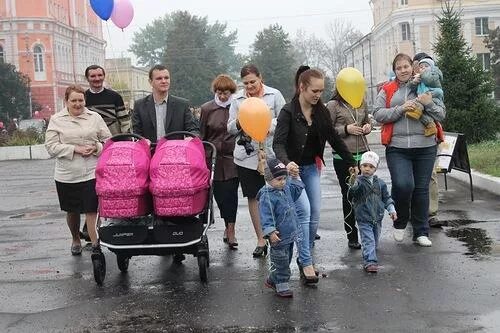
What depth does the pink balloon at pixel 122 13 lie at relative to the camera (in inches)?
410

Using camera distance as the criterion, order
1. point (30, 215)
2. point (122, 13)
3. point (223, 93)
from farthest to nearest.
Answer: point (30, 215) → point (122, 13) → point (223, 93)

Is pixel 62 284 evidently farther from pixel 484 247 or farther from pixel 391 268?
pixel 484 247

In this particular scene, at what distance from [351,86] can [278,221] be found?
1926mm

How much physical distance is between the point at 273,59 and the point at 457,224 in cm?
6162

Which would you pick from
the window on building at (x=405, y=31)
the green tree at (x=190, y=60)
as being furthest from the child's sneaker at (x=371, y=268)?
the window on building at (x=405, y=31)

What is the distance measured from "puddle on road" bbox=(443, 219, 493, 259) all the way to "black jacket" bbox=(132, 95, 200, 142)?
3016mm

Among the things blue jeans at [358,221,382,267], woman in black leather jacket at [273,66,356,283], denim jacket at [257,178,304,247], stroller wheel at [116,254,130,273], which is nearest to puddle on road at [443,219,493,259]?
blue jeans at [358,221,382,267]

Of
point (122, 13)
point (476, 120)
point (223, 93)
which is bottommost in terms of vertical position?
point (476, 120)

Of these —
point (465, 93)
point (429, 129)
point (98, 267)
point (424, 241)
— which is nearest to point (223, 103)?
point (429, 129)

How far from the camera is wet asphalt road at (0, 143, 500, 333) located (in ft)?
16.4

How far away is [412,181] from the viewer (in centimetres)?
725

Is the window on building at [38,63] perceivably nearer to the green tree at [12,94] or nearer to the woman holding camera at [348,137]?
the green tree at [12,94]

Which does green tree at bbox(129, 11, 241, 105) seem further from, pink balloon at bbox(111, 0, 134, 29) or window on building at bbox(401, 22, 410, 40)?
pink balloon at bbox(111, 0, 134, 29)

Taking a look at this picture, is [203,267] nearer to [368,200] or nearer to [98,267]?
[98,267]
